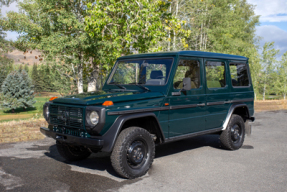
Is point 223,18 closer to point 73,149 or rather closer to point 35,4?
point 35,4

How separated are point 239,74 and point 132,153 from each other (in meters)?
3.76

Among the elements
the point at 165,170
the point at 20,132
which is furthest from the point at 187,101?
the point at 20,132

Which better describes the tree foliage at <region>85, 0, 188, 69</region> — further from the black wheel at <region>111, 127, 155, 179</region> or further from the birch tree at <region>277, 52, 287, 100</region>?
the birch tree at <region>277, 52, 287, 100</region>

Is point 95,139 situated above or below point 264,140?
above

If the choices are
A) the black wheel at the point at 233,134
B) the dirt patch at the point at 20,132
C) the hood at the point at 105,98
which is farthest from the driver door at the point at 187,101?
the dirt patch at the point at 20,132

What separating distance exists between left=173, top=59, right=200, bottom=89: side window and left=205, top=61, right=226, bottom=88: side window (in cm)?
29

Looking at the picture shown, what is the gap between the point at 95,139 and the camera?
4.24 m

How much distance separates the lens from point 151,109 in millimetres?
4809

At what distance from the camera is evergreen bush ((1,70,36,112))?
53191 mm

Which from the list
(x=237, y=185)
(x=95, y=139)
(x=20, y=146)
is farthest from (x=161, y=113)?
(x=20, y=146)

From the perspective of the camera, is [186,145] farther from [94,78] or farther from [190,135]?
[94,78]

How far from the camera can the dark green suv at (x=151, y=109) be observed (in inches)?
172

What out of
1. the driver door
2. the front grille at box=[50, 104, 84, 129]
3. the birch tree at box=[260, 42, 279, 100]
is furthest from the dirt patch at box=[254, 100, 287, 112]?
the birch tree at box=[260, 42, 279, 100]

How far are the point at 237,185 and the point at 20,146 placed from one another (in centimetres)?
493
